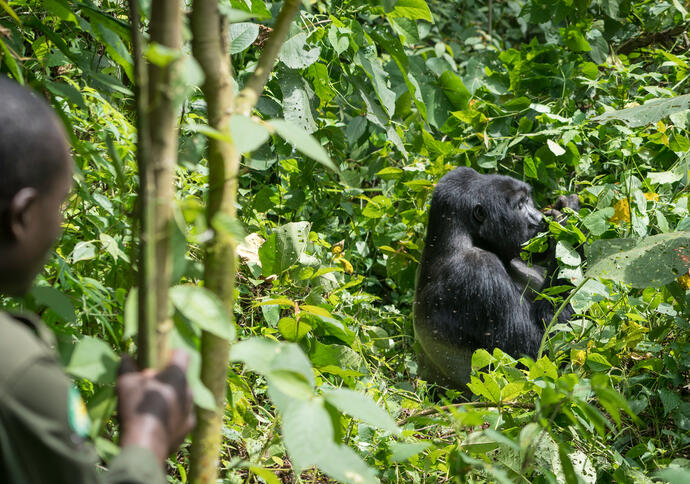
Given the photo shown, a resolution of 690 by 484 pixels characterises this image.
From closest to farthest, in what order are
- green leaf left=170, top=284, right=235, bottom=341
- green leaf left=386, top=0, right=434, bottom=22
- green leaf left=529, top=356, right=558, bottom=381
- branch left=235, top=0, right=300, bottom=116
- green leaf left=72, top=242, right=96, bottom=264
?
green leaf left=170, top=284, right=235, bottom=341
branch left=235, top=0, right=300, bottom=116
green leaf left=72, top=242, right=96, bottom=264
green leaf left=529, top=356, right=558, bottom=381
green leaf left=386, top=0, right=434, bottom=22

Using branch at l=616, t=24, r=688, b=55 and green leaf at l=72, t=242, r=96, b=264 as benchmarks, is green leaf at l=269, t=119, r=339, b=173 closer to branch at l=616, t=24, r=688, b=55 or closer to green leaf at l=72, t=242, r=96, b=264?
green leaf at l=72, t=242, r=96, b=264

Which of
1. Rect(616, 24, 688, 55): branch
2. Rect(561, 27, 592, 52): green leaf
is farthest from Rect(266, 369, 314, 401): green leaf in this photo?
Rect(616, 24, 688, 55): branch

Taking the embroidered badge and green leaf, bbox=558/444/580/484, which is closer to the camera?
the embroidered badge

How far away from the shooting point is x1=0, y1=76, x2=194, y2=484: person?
93 centimetres

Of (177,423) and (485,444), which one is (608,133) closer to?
(485,444)

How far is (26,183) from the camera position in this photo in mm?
1054

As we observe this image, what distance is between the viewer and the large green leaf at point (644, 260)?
2186 mm

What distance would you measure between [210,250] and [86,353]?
0.22m

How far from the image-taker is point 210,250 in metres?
1.09

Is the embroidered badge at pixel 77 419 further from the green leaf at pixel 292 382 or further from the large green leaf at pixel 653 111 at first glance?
the large green leaf at pixel 653 111

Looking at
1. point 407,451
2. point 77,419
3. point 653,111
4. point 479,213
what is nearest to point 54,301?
point 77,419

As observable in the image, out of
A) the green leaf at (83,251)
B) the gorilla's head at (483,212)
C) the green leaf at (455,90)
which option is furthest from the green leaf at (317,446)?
the green leaf at (455,90)

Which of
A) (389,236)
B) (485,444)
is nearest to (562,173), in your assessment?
(389,236)

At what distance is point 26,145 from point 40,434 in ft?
1.31
